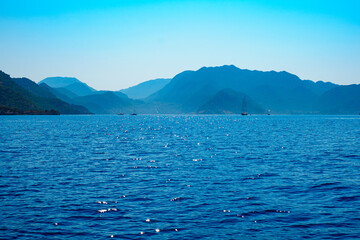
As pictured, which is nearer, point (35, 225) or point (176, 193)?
point (35, 225)

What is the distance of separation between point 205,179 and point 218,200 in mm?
8401

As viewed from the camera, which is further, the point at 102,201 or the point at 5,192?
the point at 5,192

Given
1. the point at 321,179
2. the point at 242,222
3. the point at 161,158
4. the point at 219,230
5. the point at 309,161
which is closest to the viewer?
the point at 219,230

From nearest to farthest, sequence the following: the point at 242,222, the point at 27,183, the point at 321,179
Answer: the point at 242,222
the point at 27,183
the point at 321,179

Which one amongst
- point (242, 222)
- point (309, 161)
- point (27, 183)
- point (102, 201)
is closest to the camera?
point (242, 222)

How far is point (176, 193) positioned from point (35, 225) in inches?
484

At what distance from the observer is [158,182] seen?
32281 millimetres

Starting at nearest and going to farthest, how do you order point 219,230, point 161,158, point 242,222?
1. point 219,230
2. point 242,222
3. point 161,158

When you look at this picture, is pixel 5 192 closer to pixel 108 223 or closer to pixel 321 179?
pixel 108 223

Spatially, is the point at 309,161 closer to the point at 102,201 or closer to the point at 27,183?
the point at 102,201

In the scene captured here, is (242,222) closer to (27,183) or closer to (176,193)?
(176,193)

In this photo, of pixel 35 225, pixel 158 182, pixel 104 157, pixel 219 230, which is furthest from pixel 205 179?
pixel 104 157

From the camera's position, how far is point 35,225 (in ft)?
63.8

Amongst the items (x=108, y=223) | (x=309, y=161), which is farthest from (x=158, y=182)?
(x=309, y=161)
